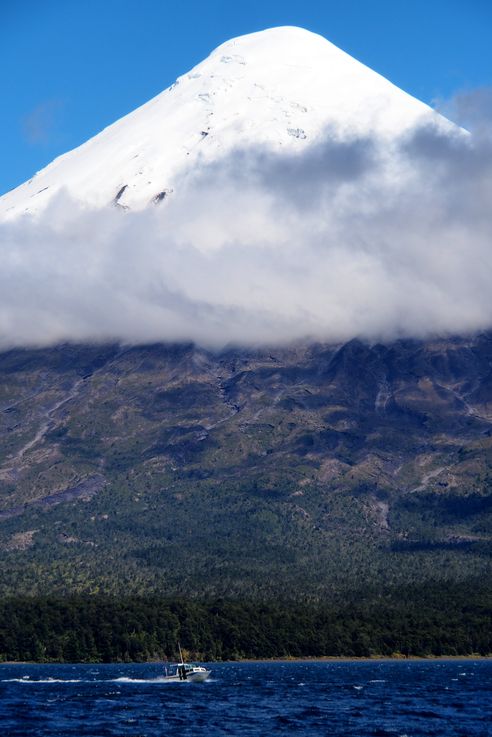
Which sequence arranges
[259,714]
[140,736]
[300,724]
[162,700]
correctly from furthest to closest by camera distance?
[162,700]
[259,714]
[300,724]
[140,736]

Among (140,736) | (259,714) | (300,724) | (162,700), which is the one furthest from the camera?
(162,700)

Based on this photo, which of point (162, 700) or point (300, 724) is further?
point (162, 700)

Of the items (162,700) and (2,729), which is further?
(162,700)

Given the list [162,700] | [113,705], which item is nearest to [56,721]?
[113,705]

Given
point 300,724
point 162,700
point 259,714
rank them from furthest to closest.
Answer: point 162,700 → point 259,714 → point 300,724

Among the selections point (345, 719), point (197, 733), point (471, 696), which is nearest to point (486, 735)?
point (345, 719)

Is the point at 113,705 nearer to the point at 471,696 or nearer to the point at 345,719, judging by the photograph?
the point at 345,719

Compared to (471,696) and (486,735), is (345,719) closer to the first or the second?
(486,735)

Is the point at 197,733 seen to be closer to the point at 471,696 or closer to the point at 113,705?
the point at 113,705

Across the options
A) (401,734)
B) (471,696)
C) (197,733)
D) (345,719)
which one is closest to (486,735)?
(401,734)
